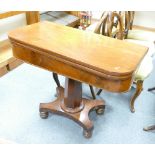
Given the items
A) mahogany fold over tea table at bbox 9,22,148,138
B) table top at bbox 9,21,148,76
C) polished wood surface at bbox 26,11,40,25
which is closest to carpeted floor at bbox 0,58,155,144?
mahogany fold over tea table at bbox 9,22,148,138

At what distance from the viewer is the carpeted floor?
5.27 ft

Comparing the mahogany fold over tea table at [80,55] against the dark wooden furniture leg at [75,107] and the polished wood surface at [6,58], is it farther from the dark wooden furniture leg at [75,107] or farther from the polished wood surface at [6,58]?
the polished wood surface at [6,58]

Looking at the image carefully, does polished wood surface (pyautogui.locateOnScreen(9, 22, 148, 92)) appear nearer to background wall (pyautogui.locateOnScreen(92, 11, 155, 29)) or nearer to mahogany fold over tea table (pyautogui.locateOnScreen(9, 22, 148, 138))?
mahogany fold over tea table (pyautogui.locateOnScreen(9, 22, 148, 138))

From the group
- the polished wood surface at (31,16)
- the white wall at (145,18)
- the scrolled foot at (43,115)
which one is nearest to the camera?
the scrolled foot at (43,115)

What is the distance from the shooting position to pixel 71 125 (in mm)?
1721

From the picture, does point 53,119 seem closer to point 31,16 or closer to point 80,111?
point 80,111

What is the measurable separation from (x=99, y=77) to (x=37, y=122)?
0.87 m

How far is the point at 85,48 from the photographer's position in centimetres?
124

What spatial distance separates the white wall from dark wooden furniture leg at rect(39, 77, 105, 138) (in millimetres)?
2383

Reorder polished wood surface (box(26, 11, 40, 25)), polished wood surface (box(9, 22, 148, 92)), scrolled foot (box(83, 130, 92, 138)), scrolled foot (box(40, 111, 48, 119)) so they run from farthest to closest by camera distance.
Answer: polished wood surface (box(26, 11, 40, 25)), scrolled foot (box(40, 111, 48, 119)), scrolled foot (box(83, 130, 92, 138)), polished wood surface (box(9, 22, 148, 92))

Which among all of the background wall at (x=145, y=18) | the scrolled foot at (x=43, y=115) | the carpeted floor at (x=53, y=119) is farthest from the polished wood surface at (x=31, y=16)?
the scrolled foot at (x=43, y=115)

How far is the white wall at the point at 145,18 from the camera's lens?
353cm
